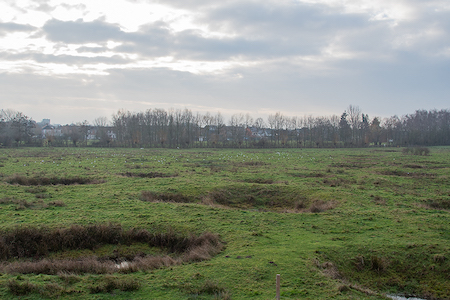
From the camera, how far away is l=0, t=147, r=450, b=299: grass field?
8.56m

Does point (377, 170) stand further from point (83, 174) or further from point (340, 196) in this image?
point (83, 174)

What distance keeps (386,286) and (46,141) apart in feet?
317

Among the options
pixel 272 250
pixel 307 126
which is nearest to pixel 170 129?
pixel 307 126

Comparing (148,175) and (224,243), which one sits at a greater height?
(148,175)

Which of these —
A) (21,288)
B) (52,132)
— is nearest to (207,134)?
(52,132)

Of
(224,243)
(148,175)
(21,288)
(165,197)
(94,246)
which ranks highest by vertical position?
(148,175)

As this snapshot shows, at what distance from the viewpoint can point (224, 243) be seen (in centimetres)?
1234

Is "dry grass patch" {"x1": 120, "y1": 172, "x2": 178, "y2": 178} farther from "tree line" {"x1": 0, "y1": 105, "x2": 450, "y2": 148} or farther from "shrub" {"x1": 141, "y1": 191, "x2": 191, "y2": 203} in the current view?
"tree line" {"x1": 0, "y1": 105, "x2": 450, "y2": 148}

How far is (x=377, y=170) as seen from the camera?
35.0 meters

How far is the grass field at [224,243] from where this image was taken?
856 centimetres

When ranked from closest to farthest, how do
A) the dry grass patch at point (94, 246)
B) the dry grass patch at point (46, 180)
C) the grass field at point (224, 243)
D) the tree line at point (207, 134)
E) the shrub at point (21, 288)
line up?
the shrub at point (21, 288), the grass field at point (224, 243), the dry grass patch at point (94, 246), the dry grass patch at point (46, 180), the tree line at point (207, 134)

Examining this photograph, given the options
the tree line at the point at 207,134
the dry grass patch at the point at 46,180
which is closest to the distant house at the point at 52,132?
the tree line at the point at 207,134

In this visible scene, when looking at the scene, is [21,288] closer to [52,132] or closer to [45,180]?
[45,180]

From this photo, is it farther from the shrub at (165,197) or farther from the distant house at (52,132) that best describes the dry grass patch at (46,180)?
the distant house at (52,132)
